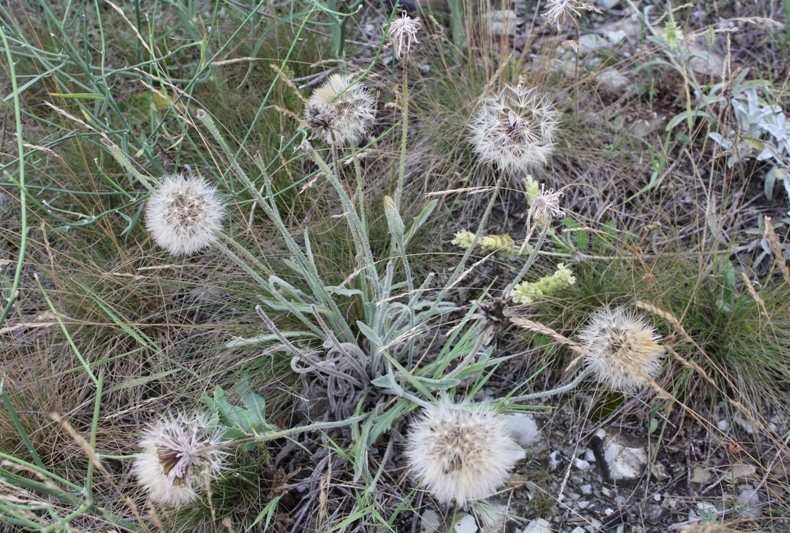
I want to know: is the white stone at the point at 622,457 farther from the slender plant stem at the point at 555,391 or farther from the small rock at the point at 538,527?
the slender plant stem at the point at 555,391

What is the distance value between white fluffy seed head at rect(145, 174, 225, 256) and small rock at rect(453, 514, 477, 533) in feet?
3.40

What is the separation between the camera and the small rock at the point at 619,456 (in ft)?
6.31

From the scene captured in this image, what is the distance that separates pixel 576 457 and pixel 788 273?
2.59 ft

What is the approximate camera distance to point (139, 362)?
7.23ft

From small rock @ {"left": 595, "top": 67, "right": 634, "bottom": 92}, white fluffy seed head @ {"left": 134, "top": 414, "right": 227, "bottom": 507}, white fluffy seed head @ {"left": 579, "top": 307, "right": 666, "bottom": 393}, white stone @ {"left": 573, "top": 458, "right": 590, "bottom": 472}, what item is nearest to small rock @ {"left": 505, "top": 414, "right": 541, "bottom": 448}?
white stone @ {"left": 573, "top": 458, "right": 590, "bottom": 472}

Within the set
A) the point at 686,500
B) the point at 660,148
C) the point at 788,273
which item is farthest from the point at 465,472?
the point at 660,148

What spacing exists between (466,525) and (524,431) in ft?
1.10

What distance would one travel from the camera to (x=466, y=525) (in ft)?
6.00

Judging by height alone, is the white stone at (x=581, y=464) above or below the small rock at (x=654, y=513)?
above

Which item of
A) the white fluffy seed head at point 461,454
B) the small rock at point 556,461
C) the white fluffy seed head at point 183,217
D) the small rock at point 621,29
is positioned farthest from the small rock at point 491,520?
the small rock at point 621,29

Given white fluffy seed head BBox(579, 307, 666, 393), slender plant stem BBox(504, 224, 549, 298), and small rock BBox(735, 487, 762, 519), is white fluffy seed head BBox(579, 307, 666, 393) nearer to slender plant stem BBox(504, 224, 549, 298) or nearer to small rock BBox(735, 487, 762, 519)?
slender plant stem BBox(504, 224, 549, 298)

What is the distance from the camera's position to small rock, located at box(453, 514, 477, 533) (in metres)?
1.82

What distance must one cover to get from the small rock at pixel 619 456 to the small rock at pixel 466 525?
1.42 ft

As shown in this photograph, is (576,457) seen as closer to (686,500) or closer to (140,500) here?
(686,500)
